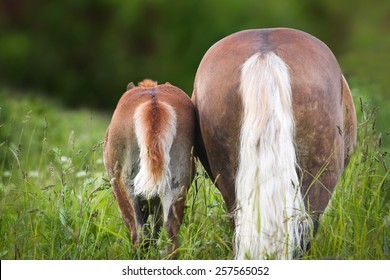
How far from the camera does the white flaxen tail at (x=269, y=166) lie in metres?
3.59

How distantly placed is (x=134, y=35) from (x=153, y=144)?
29.3ft

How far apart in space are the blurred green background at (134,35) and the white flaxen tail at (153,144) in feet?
15.4

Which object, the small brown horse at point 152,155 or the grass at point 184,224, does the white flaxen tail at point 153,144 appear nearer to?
the small brown horse at point 152,155

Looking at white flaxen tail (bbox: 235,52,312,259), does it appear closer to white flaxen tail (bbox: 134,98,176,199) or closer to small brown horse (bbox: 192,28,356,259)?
small brown horse (bbox: 192,28,356,259)

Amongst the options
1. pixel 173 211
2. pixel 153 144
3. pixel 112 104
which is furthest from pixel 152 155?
pixel 112 104

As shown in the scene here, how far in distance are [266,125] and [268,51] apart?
0.36 metres

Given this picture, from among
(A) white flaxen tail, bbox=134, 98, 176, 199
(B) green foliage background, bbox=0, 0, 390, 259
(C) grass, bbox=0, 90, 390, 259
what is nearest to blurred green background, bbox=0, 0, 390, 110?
(B) green foliage background, bbox=0, 0, 390, 259

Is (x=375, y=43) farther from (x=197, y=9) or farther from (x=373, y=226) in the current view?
(x=373, y=226)

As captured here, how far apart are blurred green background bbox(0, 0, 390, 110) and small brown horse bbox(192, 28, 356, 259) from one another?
4.52 m

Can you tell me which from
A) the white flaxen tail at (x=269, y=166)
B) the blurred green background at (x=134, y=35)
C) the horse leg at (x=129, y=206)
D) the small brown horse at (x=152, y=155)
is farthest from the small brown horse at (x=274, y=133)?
the blurred green background at (x=134, y=35)

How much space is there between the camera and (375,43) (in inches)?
348

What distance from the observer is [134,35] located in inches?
492

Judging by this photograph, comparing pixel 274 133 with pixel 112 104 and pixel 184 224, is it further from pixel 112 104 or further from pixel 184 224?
pixel 112 104

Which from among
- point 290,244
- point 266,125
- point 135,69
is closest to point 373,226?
point 290,244
